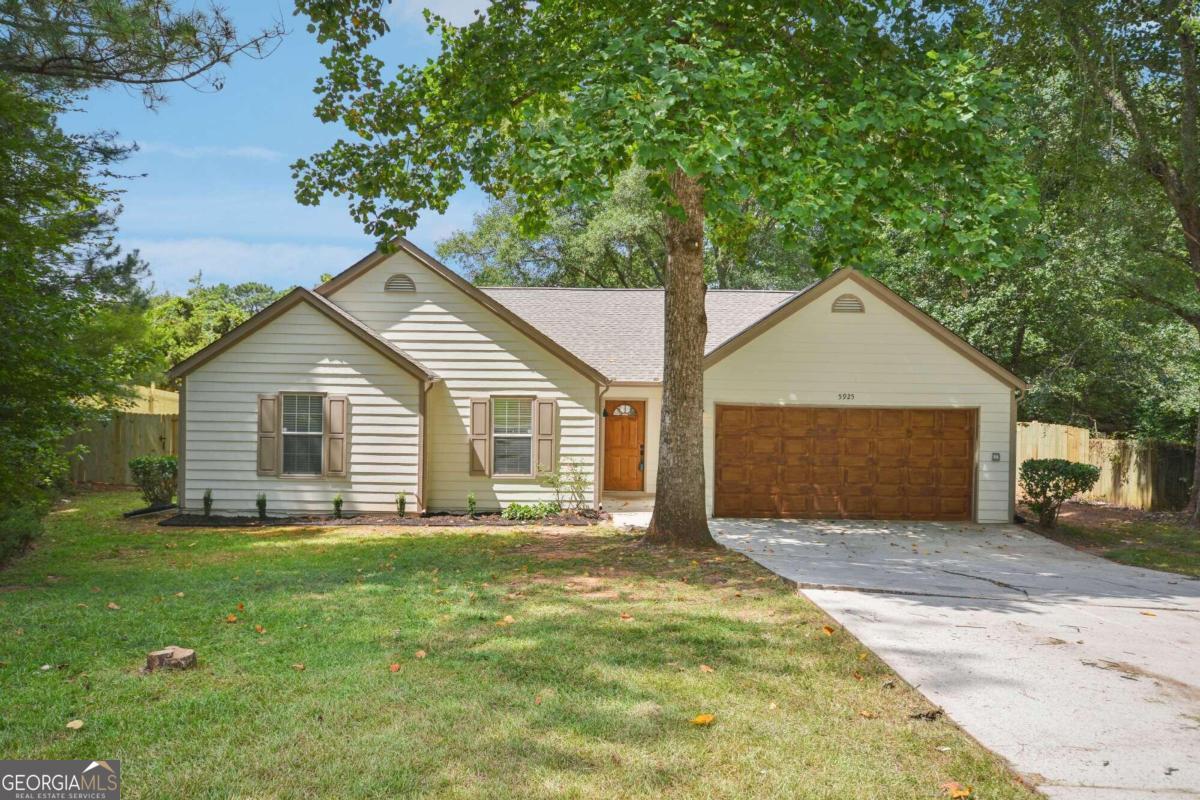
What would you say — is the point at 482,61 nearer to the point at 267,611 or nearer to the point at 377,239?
the point at 377,239

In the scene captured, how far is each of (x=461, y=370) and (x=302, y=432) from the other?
3.01 metres

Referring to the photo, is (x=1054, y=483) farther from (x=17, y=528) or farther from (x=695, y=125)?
(x=17, y=528)

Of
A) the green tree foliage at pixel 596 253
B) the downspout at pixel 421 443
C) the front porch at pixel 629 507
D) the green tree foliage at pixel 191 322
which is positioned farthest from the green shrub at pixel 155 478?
the green tree foliage at pixel 596 253

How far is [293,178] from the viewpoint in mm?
10547

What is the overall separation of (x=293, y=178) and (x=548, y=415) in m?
5.92

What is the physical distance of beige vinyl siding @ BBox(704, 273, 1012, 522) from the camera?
14023 mm

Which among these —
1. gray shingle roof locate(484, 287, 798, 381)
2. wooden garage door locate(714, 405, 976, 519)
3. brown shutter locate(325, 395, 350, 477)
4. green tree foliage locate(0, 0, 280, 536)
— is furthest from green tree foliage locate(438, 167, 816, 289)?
green tree foliage locate(0, 0, 280, 536)

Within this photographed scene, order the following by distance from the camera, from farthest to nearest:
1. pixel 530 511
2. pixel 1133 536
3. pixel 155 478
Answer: pixel 155 478, pixel 530 511, pixel 1133 536

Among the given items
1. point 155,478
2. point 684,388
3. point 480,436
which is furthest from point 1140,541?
point 155,478

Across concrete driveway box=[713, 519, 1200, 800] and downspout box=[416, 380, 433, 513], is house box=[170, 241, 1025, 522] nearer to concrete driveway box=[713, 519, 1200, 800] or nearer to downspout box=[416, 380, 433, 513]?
downspout box=[416, 380, 433, 513]

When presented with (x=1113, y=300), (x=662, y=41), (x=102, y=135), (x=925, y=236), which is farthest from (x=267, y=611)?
(x=1113, y=300)

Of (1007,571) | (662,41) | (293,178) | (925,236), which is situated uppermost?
(662,41)

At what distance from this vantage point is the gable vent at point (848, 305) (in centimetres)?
1402

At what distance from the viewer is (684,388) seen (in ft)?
33.3
